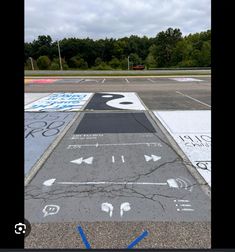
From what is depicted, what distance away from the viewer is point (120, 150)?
680 centimetres

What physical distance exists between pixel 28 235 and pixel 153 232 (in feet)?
5.18

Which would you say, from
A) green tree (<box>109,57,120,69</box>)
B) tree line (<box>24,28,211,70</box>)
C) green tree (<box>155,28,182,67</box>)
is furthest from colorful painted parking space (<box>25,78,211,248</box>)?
green tree (<box>155,28,182,67</box>)

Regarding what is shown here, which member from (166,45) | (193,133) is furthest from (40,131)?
(166,45)

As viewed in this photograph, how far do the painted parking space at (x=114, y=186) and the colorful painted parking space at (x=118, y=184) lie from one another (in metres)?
0.01

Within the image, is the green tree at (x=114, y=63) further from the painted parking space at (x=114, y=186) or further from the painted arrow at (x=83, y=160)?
the painted arrow at (x=83, y=160)

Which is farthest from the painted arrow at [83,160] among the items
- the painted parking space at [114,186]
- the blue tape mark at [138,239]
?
the blue tape mark at [138,239]

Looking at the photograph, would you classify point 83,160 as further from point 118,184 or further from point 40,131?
point 40,131

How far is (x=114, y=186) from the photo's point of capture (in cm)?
476

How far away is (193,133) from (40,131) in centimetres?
488

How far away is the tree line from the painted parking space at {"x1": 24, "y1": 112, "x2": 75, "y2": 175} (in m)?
52.4

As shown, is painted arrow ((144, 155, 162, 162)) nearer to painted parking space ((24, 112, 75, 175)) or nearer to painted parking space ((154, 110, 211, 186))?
painted parking space ((154, 110, 211, 186))

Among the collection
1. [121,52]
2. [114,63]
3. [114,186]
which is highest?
[121,52]
